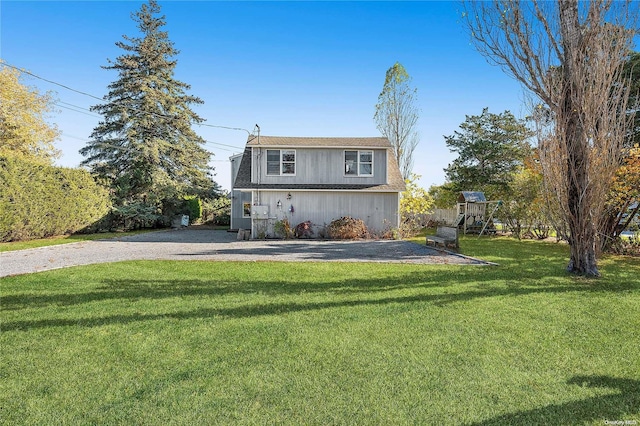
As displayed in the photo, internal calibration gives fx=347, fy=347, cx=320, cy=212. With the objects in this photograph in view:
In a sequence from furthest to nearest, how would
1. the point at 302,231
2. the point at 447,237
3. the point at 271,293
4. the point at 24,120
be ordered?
the point at 24,120 < the point at 302,231 < the point at 447,237 < the point at 271,293

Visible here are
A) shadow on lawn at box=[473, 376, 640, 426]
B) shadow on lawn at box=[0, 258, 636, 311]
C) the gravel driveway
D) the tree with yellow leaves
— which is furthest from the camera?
the tree with yellow leaves

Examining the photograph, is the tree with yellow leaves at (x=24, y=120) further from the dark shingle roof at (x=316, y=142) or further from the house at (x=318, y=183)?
the house at (x=318, y=183)

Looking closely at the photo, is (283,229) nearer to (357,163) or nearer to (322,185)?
(322,185)

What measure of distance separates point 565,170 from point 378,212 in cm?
1028

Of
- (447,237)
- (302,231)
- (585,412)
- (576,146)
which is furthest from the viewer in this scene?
(302,231)

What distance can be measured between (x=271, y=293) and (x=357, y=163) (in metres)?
13.1

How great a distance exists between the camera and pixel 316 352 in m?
3.61

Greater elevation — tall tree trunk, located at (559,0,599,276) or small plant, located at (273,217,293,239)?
tall tree trunk, located at (559,0,599,276)

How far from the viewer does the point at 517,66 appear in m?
8.16

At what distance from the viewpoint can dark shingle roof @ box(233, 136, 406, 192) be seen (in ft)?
56.7

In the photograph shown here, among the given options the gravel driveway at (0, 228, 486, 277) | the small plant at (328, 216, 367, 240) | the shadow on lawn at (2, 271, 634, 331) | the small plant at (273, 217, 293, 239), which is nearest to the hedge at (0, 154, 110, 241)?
the gravel driveway at (0, 228, 486, 277)

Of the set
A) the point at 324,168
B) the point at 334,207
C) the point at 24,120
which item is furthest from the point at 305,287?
the point at 24,120

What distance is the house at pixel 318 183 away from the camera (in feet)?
56.5

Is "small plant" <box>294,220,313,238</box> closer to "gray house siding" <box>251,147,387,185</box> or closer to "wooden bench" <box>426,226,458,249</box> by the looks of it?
"gray house siding" <box>251,147,387,185</box>
